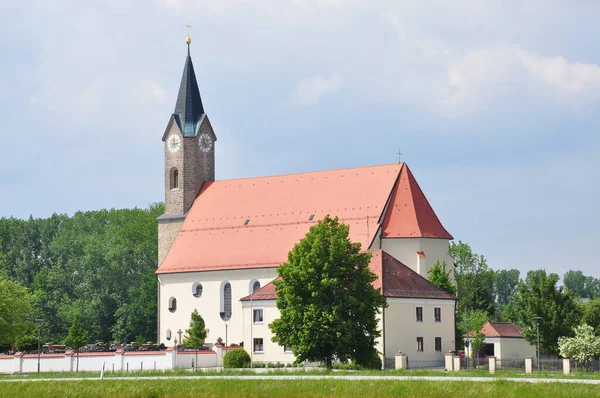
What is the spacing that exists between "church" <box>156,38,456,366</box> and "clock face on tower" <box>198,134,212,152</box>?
125 millimetres

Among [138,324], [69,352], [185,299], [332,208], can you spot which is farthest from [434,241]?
[138,324]

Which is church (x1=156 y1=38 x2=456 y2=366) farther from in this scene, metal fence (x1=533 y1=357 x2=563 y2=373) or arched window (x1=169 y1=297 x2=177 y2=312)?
metal fence (x1=533 y1=357 x2=563 y2=373)

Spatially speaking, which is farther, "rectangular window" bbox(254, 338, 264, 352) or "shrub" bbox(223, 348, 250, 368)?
"rectangular window" bbox(254, 338, 264, 352)

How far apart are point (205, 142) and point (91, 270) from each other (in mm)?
22697

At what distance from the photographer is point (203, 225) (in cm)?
8300

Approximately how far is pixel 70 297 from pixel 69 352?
37670mm

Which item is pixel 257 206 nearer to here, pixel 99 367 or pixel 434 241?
pixel 434 241

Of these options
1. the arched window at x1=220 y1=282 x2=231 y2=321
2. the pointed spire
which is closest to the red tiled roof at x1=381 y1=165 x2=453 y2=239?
the arched window at x1=220 y1=282 x2=231 y2=321

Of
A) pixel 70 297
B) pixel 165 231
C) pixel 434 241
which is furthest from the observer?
pixel 70 297

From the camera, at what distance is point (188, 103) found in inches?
3425

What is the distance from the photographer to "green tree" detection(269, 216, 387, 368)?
175ft

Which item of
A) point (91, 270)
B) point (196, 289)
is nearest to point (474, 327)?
point (196, 289)

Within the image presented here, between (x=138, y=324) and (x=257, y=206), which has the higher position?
(x=257, y=206)

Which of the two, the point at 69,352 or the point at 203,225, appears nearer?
the point at 69,352
